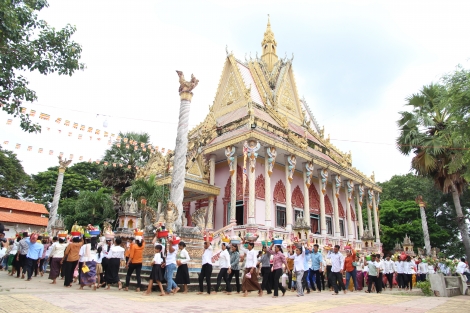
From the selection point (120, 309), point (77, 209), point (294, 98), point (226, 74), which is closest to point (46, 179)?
point (77, 209)

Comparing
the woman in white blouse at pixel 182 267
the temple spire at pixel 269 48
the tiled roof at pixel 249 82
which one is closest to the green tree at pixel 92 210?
the tiled roof at pixel 249 82

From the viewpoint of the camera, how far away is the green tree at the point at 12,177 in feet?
104

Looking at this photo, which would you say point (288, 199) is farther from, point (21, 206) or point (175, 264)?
point (21, 206)

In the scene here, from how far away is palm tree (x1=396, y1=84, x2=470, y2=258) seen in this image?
14.9m

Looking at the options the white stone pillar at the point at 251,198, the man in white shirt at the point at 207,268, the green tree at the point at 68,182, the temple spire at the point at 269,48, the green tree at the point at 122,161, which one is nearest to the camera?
the man in white shirt at the point at 207,268

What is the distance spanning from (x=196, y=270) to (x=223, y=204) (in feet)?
34.4

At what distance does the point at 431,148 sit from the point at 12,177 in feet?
111

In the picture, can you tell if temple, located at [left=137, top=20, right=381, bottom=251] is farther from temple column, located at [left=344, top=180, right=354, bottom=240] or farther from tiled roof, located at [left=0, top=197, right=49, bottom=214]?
tiled roof, located at [left=0, top=197, right=49, bottom=214]

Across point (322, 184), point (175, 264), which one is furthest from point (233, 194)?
point (175, 264)

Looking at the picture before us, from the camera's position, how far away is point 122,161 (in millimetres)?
29734

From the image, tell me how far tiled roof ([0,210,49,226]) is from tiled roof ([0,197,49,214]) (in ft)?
1.74

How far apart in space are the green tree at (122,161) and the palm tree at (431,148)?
20.7 meters

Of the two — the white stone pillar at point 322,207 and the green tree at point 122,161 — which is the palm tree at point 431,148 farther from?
the green tree at point 122,161

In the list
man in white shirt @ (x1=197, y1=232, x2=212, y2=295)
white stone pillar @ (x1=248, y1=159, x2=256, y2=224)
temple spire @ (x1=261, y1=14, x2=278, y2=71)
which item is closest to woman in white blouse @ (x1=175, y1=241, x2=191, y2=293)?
man in white shirt @ (x1=197, y1=232, x2=212, y2=295)
